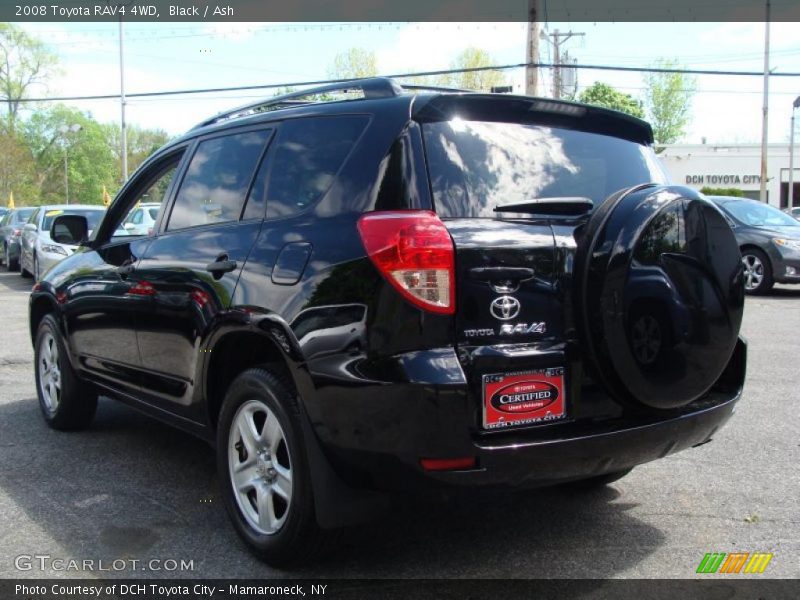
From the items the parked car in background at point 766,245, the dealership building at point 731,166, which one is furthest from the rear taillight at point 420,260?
the dealership building at point 731,166

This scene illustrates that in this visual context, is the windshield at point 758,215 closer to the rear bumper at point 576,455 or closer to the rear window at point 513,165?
the rear window at point 513,165

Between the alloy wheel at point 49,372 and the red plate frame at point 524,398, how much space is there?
3747mm

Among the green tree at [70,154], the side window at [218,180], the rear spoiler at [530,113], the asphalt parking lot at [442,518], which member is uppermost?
the green tree at [70,154]

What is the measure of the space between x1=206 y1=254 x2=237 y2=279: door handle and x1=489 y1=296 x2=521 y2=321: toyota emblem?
128 centimetres

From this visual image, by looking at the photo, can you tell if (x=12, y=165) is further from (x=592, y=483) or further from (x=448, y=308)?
(x=448, y=308)

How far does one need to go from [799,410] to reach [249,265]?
172 inches

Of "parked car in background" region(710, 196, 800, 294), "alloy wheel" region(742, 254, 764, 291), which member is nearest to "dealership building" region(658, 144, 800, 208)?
"parked car in background" region(710, 196, 800, 294)

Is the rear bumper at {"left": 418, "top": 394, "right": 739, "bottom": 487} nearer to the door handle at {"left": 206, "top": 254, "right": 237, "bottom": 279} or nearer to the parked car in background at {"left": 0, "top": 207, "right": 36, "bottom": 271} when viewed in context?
the door handle at {"left": 206, "top": 254, "right": 237, "bottom": 279}

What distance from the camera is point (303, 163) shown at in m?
3.46

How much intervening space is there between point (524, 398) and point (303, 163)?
56.3 inches

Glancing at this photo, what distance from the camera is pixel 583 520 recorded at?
12.5 ft

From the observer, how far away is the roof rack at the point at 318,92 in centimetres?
331

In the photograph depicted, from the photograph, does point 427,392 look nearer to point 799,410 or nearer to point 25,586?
point 25,586

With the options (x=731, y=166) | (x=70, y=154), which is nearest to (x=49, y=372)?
(x=731, y=166)
